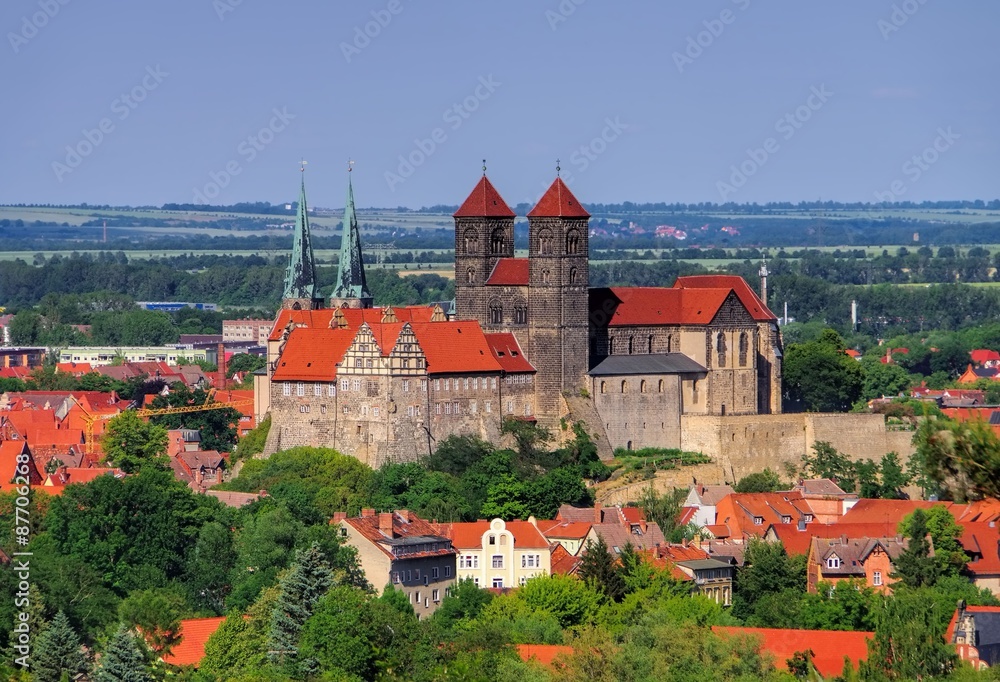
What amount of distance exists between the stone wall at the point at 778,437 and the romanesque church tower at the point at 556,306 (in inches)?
167

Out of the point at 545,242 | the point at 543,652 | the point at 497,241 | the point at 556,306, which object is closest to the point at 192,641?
the point at 543,652

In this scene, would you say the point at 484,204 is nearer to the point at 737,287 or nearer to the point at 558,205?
the point at 558,205

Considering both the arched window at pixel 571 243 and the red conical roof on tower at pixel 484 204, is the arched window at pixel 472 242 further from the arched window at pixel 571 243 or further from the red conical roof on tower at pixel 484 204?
the arched window at pixel 571 243

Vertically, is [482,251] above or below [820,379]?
above

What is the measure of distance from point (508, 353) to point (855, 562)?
1664 centimetres

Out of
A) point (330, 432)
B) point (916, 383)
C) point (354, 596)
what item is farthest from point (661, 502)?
point (916, 383)

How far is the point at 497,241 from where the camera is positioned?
3063 inches

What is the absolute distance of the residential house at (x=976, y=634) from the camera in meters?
52.4

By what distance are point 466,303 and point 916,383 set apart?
5347cm

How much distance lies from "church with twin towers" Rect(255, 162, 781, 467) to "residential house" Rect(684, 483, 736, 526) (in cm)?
343

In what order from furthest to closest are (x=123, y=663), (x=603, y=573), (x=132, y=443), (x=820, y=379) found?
(x=820, y=379)
(x=132, y=443)
(x=603, y=573)
(x=123, y=663)

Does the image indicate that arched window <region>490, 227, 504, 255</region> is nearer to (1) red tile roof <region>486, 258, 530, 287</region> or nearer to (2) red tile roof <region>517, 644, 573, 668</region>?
(1) red tile roof <region>486, 258, 530, 287</region>

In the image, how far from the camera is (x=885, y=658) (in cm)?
4978

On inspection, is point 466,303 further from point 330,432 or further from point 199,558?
point 199,558
